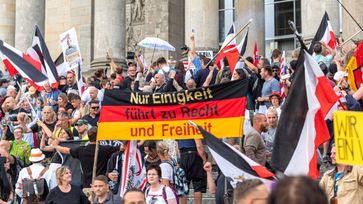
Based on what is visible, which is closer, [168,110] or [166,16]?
[168,110]

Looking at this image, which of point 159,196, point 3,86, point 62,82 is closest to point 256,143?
point 159,196

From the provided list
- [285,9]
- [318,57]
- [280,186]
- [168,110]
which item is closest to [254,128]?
[168,110]

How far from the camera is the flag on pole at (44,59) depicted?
63.3 feet

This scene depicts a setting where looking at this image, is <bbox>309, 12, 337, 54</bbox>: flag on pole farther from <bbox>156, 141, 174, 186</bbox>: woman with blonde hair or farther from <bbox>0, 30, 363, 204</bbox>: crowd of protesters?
<bbox>156, 141, 174, 186</bbox>: woman with blonde hair

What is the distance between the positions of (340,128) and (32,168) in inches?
295

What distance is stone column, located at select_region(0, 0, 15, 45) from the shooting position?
33469mm

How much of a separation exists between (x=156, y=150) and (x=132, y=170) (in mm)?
543

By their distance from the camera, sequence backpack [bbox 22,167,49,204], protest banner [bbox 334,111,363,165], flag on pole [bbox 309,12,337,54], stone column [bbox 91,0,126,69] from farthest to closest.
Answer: stone column [bbox 91,0,126,69]
flag on pole [bbox 309,12,337,54]
backpack [bbox 22,167,49,204]
protest banner [bbox 334,111,363,165]

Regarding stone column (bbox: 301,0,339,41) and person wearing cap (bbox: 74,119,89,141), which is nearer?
person wearing cap (bbox: 74,119,89,141)

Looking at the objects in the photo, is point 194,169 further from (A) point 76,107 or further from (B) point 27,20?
(B) point 27,20

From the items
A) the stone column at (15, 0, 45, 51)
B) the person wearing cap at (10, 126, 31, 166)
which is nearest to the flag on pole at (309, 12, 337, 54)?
the person wearing cap at (10, 126, 31, 166)

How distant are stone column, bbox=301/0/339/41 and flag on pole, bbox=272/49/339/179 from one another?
1467 centimetres

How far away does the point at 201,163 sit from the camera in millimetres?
13094

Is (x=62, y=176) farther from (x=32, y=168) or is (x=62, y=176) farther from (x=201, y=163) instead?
(x=201, y=163)
